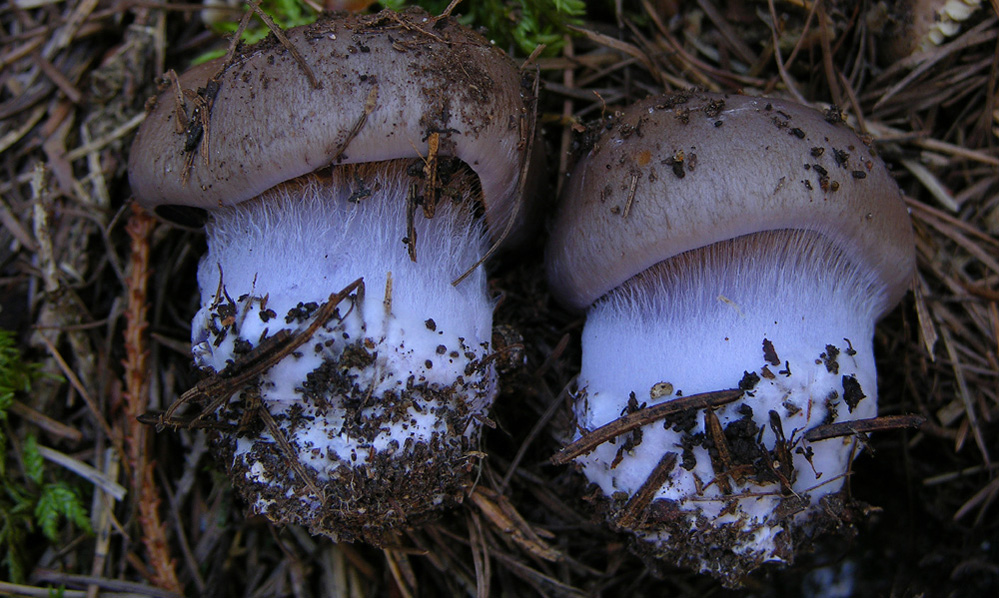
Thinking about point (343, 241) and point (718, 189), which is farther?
Answer: point (343, 241)

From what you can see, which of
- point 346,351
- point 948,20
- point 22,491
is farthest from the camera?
point 948,20

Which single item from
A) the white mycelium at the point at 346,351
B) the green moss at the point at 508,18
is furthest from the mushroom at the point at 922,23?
the white mycelium at the point at 346,351

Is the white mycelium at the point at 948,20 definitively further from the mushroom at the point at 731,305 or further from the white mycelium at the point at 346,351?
the white mycelium at the point at 346,351

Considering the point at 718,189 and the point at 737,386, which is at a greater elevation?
the point at 718,189

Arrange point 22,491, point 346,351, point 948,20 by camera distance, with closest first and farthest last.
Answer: point 346,351 < point 22,491 < point 948,20

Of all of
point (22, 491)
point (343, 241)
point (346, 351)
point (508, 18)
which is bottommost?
point (22, 491)

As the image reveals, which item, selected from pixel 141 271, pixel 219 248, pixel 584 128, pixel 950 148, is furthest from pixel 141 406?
pixel 950 148

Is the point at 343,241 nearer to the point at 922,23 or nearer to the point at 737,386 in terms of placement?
the point at 737,386

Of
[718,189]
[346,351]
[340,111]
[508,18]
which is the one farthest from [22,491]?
[718,189]
